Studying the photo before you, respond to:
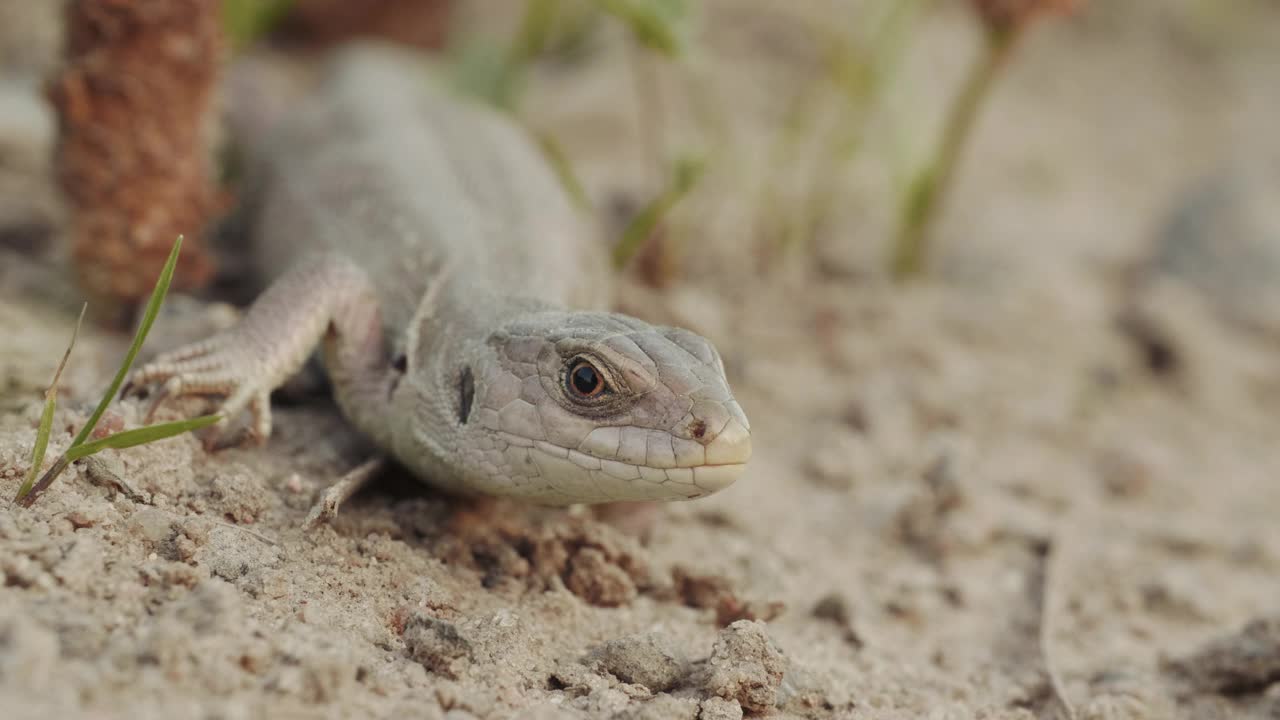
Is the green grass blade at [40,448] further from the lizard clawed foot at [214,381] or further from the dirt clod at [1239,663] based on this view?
the dirt clod at [1239,663]

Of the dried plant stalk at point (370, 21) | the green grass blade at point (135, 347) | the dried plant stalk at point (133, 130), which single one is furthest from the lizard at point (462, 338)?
the dried plant stalk at point (370, 21)

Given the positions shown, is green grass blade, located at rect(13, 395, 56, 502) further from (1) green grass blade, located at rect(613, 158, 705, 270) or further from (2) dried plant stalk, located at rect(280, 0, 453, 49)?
(2) dried plant stalk, located at rect(280, 0, 453, 49)

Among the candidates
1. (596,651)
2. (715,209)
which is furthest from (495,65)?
(596,651)

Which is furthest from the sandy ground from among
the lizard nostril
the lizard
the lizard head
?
the lizard nostril

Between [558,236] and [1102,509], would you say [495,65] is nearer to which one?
[558,236]

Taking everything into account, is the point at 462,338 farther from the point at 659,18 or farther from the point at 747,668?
the point at 659,18
